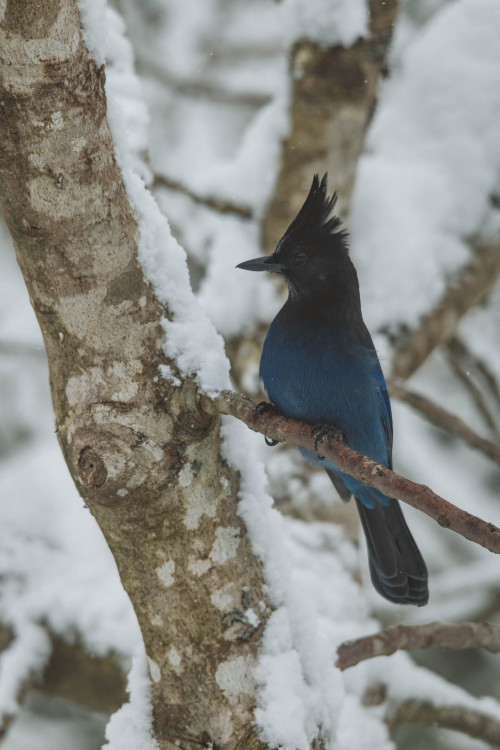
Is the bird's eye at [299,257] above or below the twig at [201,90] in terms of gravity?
below

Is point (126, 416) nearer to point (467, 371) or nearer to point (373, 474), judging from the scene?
point (373, 474)

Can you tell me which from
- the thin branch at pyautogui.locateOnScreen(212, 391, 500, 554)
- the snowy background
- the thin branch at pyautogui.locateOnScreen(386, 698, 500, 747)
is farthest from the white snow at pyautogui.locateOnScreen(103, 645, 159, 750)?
the thin branch at pyautogui.locateOnScreen(386, 698, 500, 747)

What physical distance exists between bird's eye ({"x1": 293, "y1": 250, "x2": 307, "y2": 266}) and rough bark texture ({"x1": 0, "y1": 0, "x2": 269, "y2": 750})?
3.96ft

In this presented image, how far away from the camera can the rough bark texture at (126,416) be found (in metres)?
1.82

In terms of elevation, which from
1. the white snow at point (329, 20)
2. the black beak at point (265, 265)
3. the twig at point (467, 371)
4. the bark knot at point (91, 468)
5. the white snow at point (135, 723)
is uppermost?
the white snow at point (329, 20)

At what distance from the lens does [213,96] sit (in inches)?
240

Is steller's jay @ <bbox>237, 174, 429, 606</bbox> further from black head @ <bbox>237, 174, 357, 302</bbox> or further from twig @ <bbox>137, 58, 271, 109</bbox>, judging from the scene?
twig @ <bbox>137, 58, 271, 109</bbox>

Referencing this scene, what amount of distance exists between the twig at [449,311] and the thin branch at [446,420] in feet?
2.33

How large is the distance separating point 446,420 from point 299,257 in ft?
3.16

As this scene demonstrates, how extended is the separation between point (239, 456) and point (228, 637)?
468mm

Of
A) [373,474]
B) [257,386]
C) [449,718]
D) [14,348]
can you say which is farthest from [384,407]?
[14,348]

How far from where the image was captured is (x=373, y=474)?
5.73 feet

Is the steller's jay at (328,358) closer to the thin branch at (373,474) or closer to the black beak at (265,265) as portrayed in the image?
the black beak at (265,265)

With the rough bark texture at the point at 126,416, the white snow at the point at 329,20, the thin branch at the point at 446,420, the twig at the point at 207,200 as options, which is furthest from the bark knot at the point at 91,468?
the white snow at the point at 329,20
